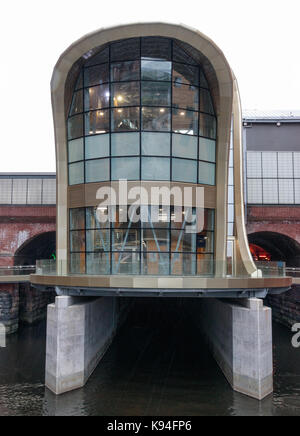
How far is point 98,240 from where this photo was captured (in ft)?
68.2

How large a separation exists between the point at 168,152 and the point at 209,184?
303cm

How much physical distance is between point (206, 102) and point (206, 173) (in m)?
4.01

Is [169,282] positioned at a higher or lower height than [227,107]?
lower

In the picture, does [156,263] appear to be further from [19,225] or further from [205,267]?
[19,225]

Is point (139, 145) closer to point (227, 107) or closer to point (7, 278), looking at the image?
point (227, 107)

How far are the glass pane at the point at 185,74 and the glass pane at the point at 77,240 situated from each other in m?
9.71

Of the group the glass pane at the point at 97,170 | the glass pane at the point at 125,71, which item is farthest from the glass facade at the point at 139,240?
the glass pane at the point at 125,71

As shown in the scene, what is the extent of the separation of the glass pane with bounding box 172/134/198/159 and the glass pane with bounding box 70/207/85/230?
6.06 meters

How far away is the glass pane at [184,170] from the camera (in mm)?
20719

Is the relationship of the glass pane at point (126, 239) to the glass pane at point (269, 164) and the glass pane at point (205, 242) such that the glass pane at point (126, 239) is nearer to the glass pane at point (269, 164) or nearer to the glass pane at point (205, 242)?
the glass pane at point (205, 242)

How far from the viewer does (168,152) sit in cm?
2064

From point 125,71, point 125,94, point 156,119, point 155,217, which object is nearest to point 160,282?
point 155,217

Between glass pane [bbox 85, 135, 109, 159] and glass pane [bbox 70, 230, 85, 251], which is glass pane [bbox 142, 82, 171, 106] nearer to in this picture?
glass pane [bbox 85, 135, 109, 159]
